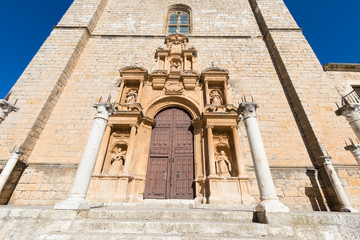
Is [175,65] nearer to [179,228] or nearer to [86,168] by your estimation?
[86,168]

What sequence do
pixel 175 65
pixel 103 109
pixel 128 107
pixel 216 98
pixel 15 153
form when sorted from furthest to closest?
pixel 175 65
pixel 216 98
pixel 128 107
pixel 15 153
pixel 103 109

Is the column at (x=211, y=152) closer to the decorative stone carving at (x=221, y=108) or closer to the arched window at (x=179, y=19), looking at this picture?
the decorative stone carving at (x=221, y=108)

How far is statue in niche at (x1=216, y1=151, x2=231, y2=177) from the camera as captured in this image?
216 inches

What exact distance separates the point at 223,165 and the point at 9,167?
21.1 ft

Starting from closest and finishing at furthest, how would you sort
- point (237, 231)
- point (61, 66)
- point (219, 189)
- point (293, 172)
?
1. point (237, 231)
2. point (219, 189)
3. point (293, 172)
4. point (61, 66)

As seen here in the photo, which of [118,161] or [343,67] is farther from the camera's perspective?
[343,67]

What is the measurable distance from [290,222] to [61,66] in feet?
30.4

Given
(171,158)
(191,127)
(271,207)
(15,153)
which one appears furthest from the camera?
(191,127)

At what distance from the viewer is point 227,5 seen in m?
10.9

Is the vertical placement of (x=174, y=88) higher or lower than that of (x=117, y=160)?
higher

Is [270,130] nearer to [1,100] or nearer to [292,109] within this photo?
[292,109]

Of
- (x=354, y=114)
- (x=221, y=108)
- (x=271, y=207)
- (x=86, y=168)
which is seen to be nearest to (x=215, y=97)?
(x=221, y=108)

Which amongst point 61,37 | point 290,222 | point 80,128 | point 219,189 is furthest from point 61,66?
point 290,222

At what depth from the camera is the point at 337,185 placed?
4.61 m
